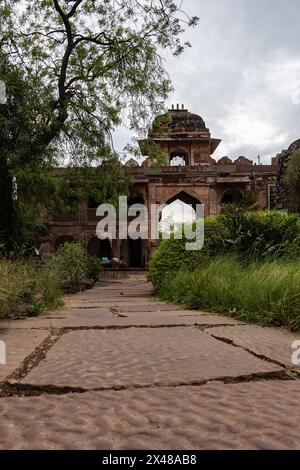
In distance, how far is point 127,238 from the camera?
27.2 metres

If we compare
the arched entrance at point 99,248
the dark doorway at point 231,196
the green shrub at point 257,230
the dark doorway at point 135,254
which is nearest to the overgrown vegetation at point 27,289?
the green shrub at point 257,230

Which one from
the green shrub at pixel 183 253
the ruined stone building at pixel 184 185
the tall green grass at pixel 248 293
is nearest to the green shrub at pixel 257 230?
the green shrub at pixel 183 253

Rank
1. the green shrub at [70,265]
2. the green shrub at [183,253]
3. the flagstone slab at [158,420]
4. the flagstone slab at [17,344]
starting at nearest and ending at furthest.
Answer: the flagstone slab at [158,420] → the flagstone slab at [17,344] → the green shrub at [183,253] → the green shrub at [70,265]

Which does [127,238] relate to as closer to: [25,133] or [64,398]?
[25,133]

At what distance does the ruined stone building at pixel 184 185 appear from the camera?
989 inches

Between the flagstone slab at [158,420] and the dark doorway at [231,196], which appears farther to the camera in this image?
Result: the dark doorway at [231,196]

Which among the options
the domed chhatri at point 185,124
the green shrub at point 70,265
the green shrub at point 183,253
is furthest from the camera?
the domed chhatri at point 185,124

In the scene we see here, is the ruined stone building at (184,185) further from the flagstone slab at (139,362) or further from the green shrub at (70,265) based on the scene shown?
the flagstone slab at (139,362)

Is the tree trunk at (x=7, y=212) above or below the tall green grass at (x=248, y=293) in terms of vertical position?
above

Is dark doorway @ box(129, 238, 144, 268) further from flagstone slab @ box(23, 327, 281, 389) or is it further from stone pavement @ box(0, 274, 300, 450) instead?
stone pavement @ box(0, 274, 300, 450)

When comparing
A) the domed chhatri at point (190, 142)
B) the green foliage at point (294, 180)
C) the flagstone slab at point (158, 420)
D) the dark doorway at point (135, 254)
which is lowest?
the dark doorway at point (135, 254)

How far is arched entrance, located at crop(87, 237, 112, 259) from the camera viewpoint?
1099 inches

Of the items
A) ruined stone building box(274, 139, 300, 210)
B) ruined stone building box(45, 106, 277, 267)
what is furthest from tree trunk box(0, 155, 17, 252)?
ruined stone building box(45, 106, 277, 267)

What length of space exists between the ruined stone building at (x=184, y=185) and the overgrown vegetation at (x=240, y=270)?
16383mm
